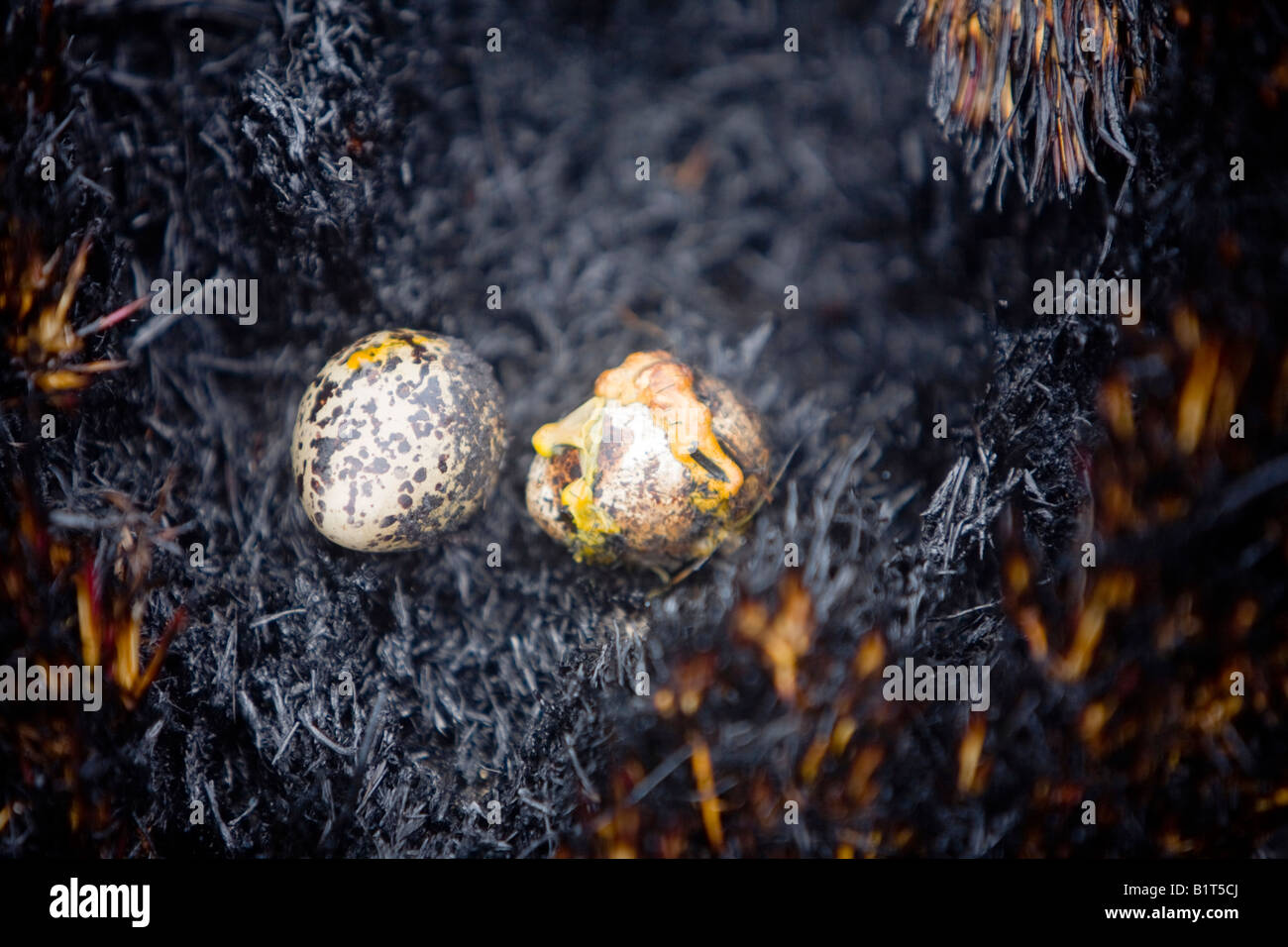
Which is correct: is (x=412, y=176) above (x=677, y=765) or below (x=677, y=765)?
above

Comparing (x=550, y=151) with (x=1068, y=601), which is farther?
(x=550, y=151)

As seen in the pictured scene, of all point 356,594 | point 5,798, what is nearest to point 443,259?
point 356,594

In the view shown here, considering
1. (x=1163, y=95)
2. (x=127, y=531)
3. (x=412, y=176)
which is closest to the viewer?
(x=1163, y=95)

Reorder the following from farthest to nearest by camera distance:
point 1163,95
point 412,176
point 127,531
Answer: point 412,176, point 127,531, point 1163,95
